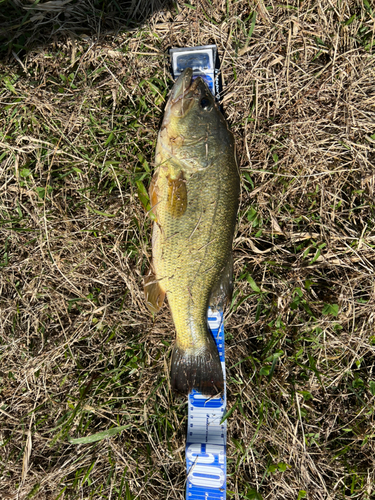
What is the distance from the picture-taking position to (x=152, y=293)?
91.4 inches

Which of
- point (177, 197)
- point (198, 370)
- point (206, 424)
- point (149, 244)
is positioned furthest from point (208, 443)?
point (177, 197)

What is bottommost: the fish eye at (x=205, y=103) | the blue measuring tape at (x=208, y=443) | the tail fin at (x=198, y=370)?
the blue measuring tape at (x=208, y=443)

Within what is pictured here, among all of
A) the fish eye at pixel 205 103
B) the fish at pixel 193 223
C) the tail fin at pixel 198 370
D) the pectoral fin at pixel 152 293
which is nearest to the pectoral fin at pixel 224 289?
the fish at pixel 193 223

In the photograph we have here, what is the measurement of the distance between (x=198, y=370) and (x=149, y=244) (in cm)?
103

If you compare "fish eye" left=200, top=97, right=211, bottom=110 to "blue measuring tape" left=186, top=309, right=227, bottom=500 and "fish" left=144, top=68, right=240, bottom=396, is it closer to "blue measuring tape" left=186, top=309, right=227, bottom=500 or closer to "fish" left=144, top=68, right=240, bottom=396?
"fish" left=144, top=68, right=240, bottom=396

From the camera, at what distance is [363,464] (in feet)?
8.14

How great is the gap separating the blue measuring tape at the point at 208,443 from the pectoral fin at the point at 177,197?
33.5 inches

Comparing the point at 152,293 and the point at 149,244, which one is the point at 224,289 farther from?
the point at 149,244

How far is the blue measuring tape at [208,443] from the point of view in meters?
2.30

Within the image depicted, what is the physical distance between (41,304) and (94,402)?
898mm

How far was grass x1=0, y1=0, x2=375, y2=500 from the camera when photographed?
2445 millimetres

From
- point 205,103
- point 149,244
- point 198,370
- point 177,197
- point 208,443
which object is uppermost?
point 205,103

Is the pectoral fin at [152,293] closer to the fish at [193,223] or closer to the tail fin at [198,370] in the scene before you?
the fish at [193,223]

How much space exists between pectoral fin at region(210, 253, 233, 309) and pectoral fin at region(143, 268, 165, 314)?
39cm
